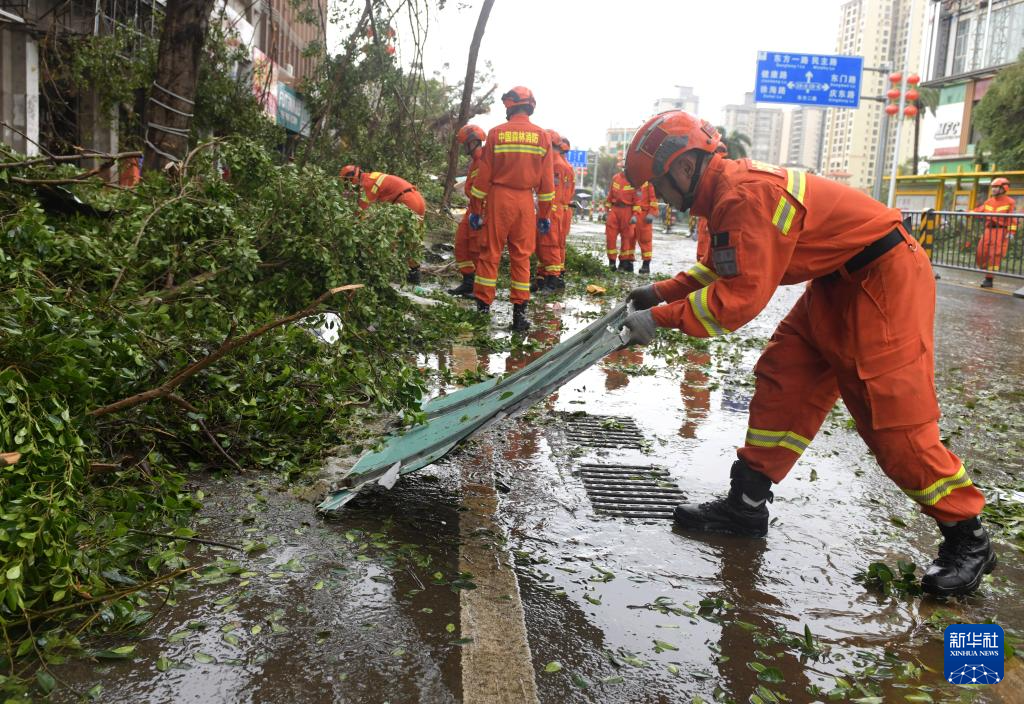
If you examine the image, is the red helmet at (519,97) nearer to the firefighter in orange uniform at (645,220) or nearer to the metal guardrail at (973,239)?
the firefighter in orange uniform at (645,220)

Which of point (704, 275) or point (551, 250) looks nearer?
point (704, 275)

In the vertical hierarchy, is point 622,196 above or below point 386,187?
above

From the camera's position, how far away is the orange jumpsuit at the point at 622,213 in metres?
14.3

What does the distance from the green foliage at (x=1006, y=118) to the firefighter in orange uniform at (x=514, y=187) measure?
29614 millimetres

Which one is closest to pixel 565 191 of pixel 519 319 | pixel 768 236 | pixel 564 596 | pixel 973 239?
pixel 519 319

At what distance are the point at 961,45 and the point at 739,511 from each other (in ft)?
161

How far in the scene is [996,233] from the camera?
1652 centimetres

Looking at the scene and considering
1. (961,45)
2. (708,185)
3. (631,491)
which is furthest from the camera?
(961,45)

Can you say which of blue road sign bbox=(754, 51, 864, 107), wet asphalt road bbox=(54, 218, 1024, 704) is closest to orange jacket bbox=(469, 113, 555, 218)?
wet asphalt road bbox=(54, 218, 1024, 704)

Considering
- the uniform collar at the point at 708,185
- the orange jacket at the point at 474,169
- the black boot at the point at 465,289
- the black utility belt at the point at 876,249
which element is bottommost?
the black boot at the point at 465,289

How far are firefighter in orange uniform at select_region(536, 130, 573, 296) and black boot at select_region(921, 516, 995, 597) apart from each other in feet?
20.7

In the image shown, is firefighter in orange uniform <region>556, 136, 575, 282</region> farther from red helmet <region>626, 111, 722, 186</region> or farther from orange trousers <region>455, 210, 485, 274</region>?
red helmet <region>626, 111, 722, 186</region>

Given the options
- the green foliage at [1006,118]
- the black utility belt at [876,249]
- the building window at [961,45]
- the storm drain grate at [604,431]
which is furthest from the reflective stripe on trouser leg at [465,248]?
the building window at [961,45]

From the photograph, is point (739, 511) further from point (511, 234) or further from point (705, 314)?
point (511, 234)
